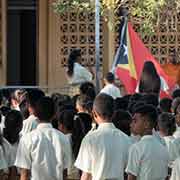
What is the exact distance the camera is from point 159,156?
6.41 metres

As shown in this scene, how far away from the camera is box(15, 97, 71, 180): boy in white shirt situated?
6.60m

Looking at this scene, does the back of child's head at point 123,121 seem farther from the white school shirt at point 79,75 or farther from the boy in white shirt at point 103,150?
the white school shirt at point 79,75

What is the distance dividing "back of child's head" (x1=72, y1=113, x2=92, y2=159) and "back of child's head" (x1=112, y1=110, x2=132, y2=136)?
38 centimetres

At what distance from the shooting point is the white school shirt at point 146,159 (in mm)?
6305

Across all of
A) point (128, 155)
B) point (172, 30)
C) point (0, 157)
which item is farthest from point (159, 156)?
point (172, 30)

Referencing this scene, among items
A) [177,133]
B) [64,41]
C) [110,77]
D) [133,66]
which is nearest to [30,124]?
[177,133]

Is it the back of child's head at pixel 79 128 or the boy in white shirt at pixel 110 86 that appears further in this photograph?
the boy in white shirt at pixel 110 86

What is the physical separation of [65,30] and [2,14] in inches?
58.8

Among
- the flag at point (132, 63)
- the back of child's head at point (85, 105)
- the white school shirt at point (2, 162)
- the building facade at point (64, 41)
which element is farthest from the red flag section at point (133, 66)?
the white school shirt at point (2, 162)

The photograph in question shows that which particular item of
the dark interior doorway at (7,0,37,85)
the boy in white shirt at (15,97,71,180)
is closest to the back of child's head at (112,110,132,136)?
the boy in white shirt at (15,97,71,180)

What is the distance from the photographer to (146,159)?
6.31 meters

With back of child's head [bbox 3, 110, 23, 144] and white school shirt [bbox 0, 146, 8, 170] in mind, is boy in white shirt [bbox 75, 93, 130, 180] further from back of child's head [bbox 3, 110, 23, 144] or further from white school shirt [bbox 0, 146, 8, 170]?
back of child's head [bbox 3, 110, 23, 144]

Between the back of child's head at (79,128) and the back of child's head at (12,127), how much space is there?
0.56 m

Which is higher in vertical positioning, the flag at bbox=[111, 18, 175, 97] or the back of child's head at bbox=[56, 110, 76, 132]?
the flag at bbox=[111, 18, 175, 97]
